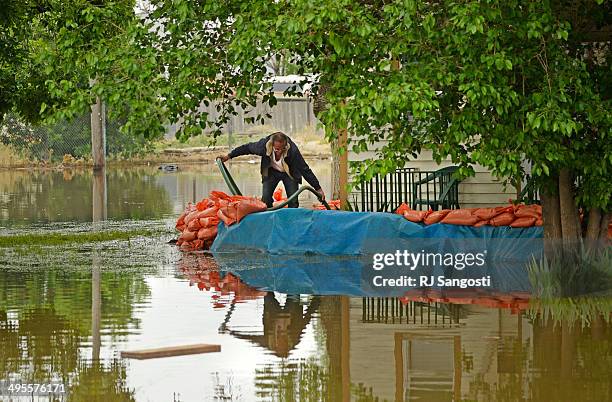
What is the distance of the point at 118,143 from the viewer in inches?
2201

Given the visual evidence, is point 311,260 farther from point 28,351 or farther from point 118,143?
point 118,143

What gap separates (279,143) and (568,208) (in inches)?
257

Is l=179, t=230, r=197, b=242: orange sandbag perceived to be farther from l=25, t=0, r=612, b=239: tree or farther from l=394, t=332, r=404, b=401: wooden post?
l=394, t=332, r=404, b=401: wooden post

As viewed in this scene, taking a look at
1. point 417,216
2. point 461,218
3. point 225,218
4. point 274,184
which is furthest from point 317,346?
point 274,184

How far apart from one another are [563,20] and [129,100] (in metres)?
4.80

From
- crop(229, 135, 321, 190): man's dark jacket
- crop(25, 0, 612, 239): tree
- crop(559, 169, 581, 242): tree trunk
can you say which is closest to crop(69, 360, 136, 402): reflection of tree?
crop(25, 0, 612, 239): tree

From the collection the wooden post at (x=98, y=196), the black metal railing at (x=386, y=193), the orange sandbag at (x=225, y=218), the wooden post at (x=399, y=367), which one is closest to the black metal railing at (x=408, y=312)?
the wooden post at (x=399, y=367)

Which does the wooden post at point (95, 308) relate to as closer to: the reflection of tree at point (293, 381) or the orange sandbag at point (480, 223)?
the reflection of tree at point (293, 381)

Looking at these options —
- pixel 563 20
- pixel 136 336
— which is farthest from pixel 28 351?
pixel 563 20

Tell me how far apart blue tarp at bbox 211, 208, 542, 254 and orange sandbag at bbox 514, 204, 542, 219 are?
17cm

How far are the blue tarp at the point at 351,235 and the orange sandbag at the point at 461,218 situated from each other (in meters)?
0.07

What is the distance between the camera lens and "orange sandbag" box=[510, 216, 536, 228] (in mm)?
17844

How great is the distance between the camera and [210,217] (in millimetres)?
21375

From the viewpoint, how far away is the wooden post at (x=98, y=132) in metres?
45.1
